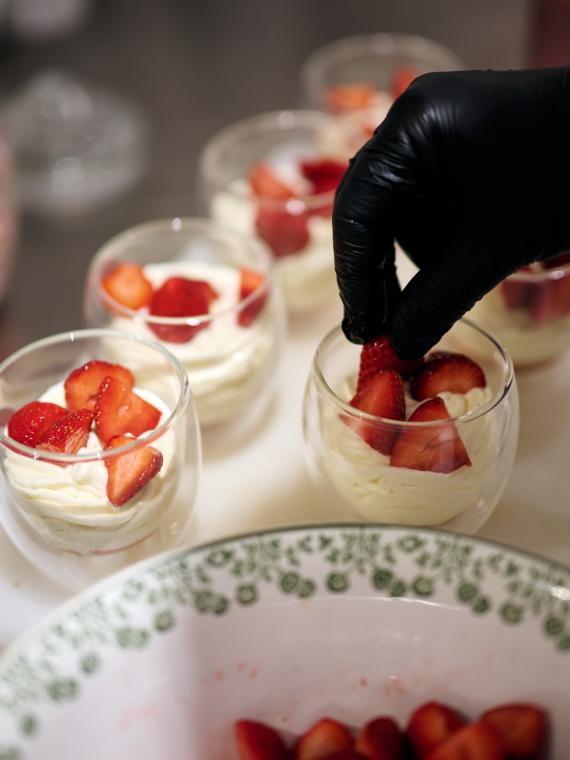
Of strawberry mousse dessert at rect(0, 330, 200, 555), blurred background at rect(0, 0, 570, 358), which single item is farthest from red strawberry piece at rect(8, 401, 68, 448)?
blurred background at rect(0, 0, 570, 358)

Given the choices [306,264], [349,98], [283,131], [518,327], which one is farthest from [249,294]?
[349,98]

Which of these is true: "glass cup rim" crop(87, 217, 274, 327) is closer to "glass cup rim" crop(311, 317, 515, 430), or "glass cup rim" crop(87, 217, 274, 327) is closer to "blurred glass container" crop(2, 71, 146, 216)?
"glass cup rim" crop(311, 317, 515, 430)

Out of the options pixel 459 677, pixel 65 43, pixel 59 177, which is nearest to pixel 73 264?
pixel 59 177

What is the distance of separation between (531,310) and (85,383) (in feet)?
1.40

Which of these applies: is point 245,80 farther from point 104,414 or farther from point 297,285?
point 104,414

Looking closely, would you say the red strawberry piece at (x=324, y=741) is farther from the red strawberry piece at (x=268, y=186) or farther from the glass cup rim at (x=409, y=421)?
the red strawberry piece at (x=268, y=186)

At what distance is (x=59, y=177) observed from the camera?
185 cm

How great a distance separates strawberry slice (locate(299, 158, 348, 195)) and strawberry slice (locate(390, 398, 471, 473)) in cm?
51

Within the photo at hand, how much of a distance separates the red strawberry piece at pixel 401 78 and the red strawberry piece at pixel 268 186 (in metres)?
0.32

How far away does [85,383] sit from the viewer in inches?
32.1

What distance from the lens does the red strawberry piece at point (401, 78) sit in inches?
56.9

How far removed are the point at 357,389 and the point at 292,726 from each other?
0.86ft

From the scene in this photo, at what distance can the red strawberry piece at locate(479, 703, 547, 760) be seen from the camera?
657mm

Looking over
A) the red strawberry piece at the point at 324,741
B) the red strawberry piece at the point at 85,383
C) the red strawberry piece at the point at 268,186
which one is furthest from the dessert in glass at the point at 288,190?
the red strawberry piece at the point at 324,741
